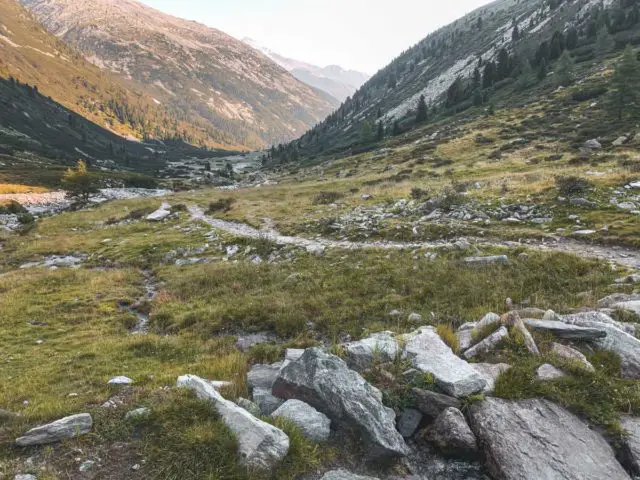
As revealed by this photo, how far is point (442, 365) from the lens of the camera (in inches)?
297

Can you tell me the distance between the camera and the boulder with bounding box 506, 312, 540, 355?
7.87m

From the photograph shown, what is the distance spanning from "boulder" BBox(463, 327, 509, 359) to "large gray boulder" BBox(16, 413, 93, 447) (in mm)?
7771

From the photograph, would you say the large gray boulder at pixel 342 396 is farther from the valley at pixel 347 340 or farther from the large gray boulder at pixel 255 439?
the large gray boulder at pixel 255 439

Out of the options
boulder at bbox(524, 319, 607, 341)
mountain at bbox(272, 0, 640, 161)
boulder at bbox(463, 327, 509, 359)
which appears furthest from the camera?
mountain at bbox(272, 0, 640, 161)

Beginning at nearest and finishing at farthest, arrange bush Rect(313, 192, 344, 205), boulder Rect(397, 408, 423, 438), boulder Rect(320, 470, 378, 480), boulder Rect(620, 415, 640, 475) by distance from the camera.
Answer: boulder Rect(320, 470, 378, 480)
boulder Rect(620, 415, 640, 475)
boulder Rect(397, 408, 423, 438)
bush Rect(313, 192, 344, 205)

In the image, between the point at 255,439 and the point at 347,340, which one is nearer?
the point at 255,439

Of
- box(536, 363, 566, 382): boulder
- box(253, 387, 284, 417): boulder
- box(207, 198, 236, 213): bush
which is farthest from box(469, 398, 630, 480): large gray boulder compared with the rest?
box(207, 198, 236, 213): bush

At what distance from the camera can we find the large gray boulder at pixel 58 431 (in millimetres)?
5859

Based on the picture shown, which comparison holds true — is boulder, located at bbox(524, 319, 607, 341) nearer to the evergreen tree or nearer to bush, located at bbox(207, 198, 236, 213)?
bush, located at bbox(207, 198, 236, 213)

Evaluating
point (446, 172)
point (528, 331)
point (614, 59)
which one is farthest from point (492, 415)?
point (614, 59)

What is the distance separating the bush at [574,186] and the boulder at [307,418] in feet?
80.1

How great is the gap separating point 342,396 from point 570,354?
4.94m

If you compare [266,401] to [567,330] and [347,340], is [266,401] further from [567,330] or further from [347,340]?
[567,330]

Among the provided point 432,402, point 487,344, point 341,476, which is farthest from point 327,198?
point 341,476
